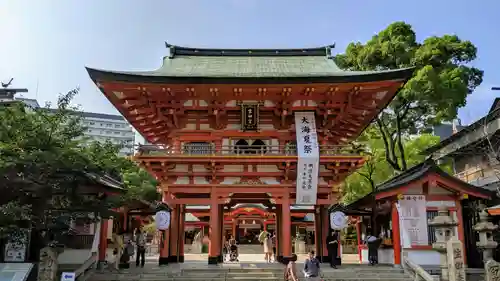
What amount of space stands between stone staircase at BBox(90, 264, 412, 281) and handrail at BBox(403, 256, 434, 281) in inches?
9.4

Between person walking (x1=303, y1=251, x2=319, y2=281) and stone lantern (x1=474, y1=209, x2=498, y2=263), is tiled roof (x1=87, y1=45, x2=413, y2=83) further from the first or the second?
person walking (x1=303, y1=251, x2=319, y2=281)

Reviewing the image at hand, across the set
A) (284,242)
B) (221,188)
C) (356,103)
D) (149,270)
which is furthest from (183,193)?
(356,103)

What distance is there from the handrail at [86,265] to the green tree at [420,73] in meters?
18.2

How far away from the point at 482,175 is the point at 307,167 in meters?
11.4

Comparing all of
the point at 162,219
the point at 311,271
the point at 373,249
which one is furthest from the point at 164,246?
the point at 373,249

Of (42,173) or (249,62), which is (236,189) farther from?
(249,62)

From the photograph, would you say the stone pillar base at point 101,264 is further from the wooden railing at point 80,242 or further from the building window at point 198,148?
the building window at point 198,148

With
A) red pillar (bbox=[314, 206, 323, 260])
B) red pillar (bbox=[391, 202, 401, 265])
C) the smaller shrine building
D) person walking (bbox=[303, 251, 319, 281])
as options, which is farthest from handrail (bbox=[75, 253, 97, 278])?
red pillar (bbox=[391, 202, 401, 265])

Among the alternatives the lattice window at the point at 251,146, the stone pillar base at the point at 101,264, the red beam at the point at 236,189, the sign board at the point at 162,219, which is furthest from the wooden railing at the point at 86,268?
the lattice window at the point at 251,146

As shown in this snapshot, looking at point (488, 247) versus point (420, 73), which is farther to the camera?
point (420, 73)

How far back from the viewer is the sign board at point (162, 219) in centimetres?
1816

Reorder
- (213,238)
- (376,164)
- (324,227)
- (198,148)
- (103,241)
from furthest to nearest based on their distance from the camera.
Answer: (376,164)
(103,241)
(324,227)
(198,148)
(213,238)

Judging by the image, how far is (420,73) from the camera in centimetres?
2512

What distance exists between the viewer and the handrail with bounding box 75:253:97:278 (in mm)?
15534
